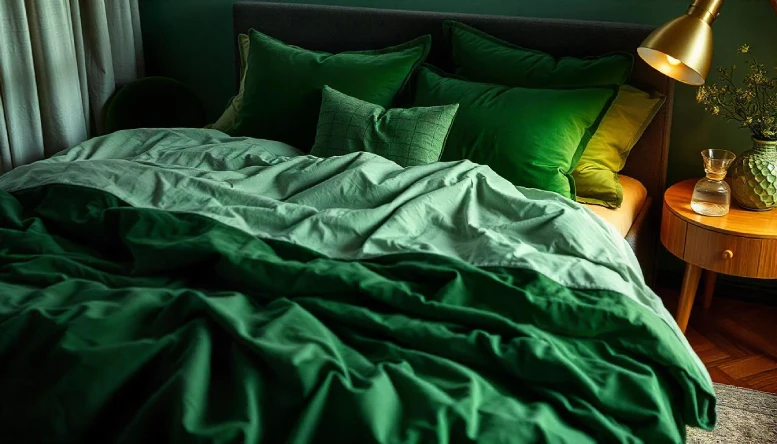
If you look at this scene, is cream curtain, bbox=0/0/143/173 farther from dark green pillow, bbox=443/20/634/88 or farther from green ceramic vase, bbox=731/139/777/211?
green ceramic vase, bbox=731/139/777/211

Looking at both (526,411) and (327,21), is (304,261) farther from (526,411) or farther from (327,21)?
(327,21)

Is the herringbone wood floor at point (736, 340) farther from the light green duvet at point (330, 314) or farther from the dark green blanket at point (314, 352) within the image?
the dark green blanket at point (314, 352)

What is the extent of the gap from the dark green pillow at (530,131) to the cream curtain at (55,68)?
1.71 m

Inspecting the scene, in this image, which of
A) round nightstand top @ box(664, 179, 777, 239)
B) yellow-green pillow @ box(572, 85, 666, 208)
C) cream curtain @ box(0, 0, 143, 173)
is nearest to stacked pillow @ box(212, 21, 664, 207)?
yellow-green pillow @ box(572, 85, 666, 208)

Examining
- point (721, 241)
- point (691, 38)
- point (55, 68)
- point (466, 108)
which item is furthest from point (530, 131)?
point (55, 68)

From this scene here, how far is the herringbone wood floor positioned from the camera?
2768 millimetres

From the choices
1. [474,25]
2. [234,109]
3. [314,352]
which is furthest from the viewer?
[234,109]

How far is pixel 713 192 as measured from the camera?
2.68 metres

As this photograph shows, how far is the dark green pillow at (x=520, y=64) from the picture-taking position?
2.86 metres

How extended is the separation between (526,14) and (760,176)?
1113mm

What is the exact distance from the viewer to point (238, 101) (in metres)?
3.35

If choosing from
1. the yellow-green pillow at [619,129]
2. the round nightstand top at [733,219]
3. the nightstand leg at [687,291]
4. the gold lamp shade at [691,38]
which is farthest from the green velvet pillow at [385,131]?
the nightstand leg at [687,291]

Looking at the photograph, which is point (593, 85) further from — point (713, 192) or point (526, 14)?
point (526, 14)

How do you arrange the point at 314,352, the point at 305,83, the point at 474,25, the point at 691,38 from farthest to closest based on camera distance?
the point at 474,25 < the point at 305,83 < the point at 691,38 < the point at 314,352
